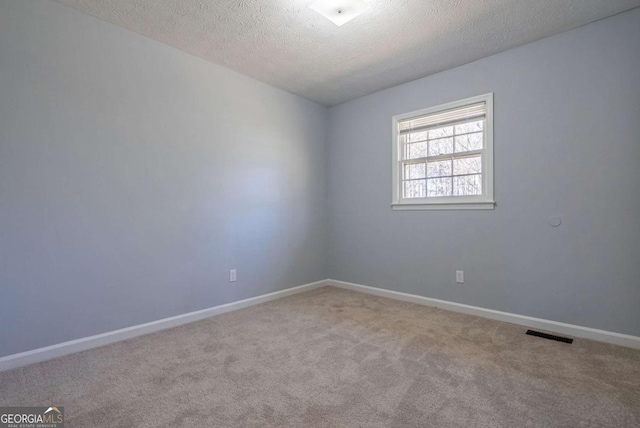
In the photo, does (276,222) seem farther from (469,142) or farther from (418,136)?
(469,142)

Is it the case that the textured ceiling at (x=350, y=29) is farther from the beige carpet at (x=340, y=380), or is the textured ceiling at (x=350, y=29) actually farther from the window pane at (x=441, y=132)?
the beige carpet at (x=340, y=380)

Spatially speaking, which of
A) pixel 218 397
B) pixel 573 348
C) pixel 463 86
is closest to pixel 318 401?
pixel 218 397

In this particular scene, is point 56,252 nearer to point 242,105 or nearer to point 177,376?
point 177,376

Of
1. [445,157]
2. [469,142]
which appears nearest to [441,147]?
[445,157]

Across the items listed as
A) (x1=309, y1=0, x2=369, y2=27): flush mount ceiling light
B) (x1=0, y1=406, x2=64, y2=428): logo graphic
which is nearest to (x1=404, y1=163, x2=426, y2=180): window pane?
(x1=309, y1=0, x2=369, y2=27): flush mount ceiling light

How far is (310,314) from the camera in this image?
3.07m

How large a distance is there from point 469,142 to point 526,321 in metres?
1.80

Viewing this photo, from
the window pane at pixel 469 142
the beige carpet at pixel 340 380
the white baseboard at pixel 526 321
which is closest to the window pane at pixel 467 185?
the window pane at pixel 469 142

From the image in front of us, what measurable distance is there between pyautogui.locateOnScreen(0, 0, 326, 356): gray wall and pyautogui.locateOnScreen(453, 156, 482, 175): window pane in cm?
210

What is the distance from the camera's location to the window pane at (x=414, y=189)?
3481 mm

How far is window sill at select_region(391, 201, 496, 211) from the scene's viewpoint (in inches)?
117

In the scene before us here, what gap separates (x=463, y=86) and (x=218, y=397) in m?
3.46

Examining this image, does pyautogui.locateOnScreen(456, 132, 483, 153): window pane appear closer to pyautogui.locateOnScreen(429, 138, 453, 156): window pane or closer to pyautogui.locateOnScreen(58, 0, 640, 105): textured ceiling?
pyautogui.locateOnScreen(429, 138, 453, 156): window pane

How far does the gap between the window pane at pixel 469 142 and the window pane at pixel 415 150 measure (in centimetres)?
38
